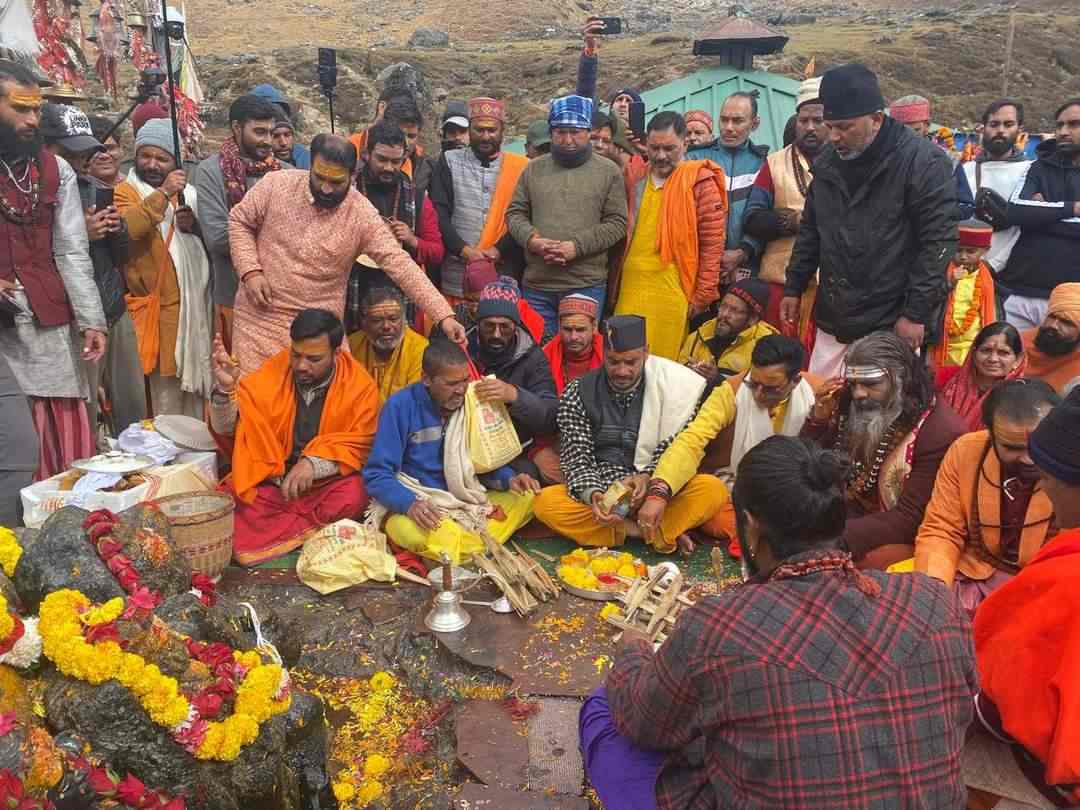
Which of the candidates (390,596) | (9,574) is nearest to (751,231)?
(390,596)

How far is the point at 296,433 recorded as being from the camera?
5172 millimetres

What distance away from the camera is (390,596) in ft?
14.9

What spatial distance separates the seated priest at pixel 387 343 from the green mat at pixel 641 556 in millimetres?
1224

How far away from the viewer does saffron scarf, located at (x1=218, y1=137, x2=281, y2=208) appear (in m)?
5.73

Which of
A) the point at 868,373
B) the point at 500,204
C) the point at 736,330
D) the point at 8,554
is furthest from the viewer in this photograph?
the point at 500,204

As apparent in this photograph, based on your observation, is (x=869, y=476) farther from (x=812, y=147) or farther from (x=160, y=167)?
(x=160, y=167)

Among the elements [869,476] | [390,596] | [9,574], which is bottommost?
[390,596]

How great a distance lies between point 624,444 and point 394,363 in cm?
160

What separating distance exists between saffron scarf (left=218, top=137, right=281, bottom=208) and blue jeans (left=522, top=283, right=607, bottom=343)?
1.91 metres

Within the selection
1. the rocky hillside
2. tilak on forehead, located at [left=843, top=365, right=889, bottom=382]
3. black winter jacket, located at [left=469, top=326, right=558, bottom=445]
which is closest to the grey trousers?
black winter jacket, located at [left=469, top=326, right=558, bottom=445]

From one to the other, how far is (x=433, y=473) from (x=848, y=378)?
92.6 inches

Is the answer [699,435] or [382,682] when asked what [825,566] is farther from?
[699,435]

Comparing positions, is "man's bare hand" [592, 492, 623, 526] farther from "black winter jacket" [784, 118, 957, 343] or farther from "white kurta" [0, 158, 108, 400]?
"white kurta" [0, 158, 108, 400]

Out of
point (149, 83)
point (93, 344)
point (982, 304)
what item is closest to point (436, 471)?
point (93, 344)
